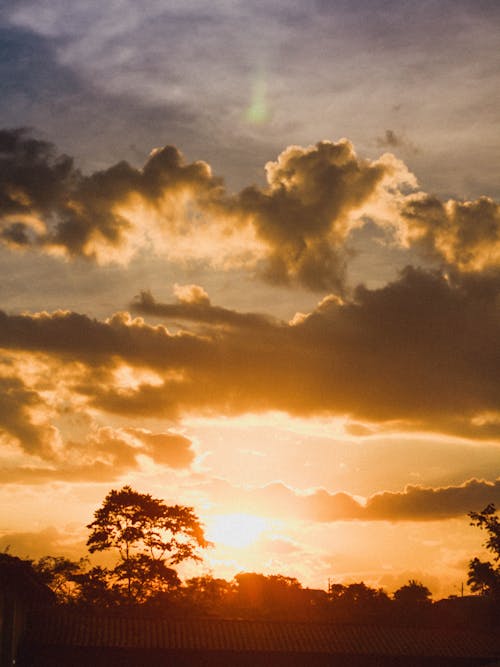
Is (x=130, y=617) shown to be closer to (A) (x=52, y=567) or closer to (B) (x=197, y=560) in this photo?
(B) (x=197, y=560)

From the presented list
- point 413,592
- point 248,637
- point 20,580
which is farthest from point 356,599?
point 20,580

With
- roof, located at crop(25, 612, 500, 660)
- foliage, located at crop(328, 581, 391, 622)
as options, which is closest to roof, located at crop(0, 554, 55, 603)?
roof, located at crop(25, 612, 500, 660)

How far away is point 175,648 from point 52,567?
37.2 m

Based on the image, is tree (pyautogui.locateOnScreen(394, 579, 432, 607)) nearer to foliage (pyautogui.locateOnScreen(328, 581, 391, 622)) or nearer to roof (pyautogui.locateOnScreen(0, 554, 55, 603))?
foliage (pyautogui.locateOnScreen(328, 581, 391, 622))

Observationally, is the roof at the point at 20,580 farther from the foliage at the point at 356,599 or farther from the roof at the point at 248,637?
the foliage at the point at 356,599

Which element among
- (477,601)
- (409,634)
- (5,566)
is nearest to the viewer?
(5,566)

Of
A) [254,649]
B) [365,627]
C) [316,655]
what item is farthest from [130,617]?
[365,627]

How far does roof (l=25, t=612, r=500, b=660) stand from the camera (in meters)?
39.9

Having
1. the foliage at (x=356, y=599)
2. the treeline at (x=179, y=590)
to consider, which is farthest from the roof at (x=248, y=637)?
the foliage at (x=356, y=599)

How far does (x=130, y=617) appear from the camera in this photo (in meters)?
42.5

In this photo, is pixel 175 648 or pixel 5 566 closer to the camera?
pixel 5 566

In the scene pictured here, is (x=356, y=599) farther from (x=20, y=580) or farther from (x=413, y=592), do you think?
(x=20, y=580)

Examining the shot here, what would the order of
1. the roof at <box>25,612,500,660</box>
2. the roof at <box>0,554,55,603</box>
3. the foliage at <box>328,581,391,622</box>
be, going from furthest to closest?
the foliage at <box>328,581,391,622</box>
the roof at <box>25,612,500,660</box>
the roof at <box>0,554,55,603</box>

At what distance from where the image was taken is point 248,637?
41688 mm
